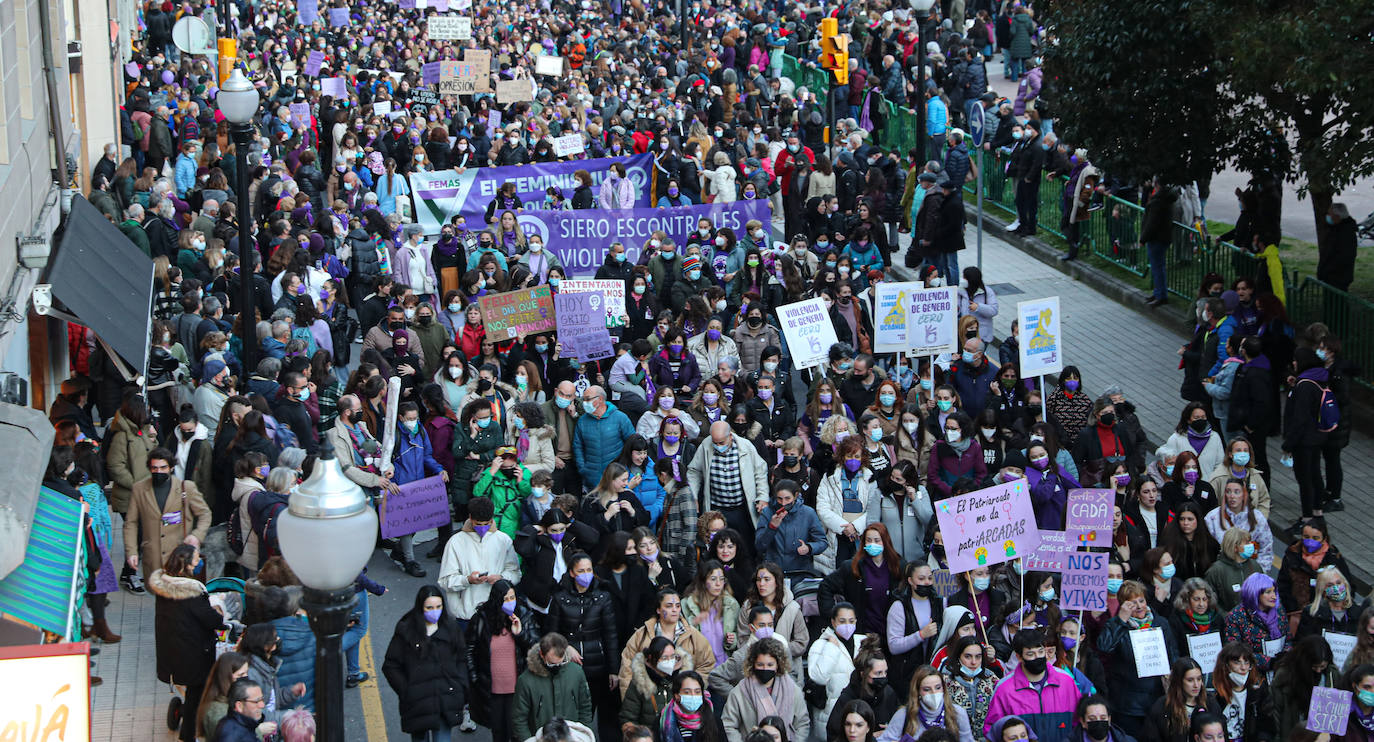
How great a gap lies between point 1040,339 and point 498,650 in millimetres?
6902

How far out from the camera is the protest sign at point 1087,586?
11359 millimetres

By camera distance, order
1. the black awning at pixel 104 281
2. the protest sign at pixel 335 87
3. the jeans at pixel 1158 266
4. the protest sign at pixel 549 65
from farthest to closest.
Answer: the protest sign at pixel 549 65 → the protest sign at pixel 335 87 → the jeans at pixel 1158 266 → the black awning at pixel 104 281

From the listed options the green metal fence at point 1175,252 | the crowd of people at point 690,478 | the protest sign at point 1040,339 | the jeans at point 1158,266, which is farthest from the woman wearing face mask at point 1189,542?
the jeans at point 1158,266

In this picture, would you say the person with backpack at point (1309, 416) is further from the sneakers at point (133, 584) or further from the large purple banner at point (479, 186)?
the large purple banner at point (479, 186)

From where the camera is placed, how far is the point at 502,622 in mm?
10898

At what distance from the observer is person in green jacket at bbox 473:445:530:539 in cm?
1302

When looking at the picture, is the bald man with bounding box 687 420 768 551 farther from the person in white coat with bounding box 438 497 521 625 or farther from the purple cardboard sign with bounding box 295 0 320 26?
the purple cardboard sign with bounding box 295 0 320 26

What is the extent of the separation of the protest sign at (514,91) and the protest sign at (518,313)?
13.8m

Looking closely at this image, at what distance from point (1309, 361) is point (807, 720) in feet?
22.2

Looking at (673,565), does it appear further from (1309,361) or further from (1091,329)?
(1091,329)

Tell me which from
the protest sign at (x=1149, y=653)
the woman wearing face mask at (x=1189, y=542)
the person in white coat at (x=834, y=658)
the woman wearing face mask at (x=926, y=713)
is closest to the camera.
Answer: the woman wearing face mask at (x=926, y=713)

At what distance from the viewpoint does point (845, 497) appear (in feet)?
43.7

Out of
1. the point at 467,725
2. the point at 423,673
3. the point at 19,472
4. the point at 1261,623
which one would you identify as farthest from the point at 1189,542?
the point at 19,472

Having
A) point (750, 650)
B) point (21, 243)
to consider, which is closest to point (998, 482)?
point (750, 650)
